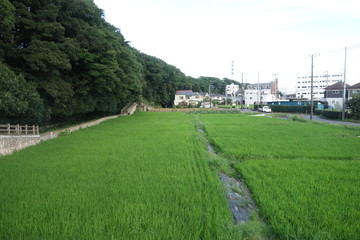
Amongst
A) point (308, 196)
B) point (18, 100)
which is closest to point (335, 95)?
point (308, 196)

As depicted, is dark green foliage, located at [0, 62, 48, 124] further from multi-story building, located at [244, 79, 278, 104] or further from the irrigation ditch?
multi-story building, located at [244, 79, 278, 104]

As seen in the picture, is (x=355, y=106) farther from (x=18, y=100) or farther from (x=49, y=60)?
(x=18, y=100)

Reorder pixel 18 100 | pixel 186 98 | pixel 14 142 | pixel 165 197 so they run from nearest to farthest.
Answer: pixel 165 197 → pixel 14 142 → pixel 18 100 → pixel 186 98

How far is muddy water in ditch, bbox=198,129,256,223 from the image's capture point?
470cm

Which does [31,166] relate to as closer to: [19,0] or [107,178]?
[107,178]

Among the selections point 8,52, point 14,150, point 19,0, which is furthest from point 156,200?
point 19,0

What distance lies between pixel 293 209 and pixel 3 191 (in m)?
6.08

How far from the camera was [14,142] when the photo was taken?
33.9ft

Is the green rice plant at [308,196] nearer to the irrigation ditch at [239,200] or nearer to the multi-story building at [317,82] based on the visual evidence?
the irrigation ditch at [239,200]

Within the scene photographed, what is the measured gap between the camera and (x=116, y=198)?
492cm

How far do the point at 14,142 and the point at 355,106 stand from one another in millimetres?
30701

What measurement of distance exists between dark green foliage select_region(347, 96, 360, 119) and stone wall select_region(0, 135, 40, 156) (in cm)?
2994

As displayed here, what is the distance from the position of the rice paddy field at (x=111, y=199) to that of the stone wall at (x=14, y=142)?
155 cm

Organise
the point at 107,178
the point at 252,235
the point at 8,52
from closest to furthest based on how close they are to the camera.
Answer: the point at 252,235
the point at 107,178
the point at 8,52
